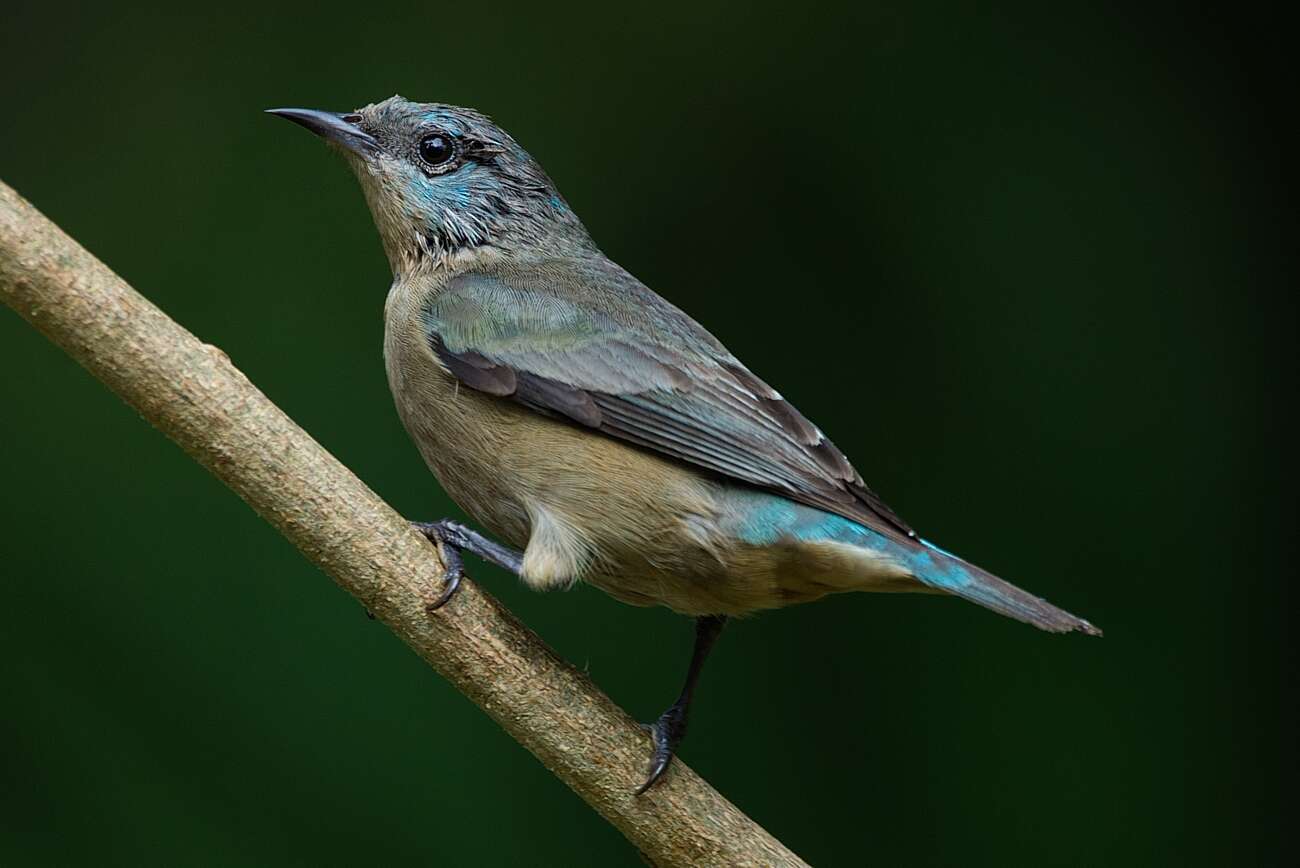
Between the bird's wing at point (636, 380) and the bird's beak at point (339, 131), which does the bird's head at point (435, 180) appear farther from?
the bird's wing at point (636, 380)

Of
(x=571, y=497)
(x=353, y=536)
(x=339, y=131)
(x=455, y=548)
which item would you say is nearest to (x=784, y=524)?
(x=571, y=497)

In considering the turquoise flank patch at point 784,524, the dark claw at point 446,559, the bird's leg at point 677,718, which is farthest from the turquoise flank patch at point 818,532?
the dark claw at point 446,559

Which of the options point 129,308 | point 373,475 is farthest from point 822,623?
point 129,308

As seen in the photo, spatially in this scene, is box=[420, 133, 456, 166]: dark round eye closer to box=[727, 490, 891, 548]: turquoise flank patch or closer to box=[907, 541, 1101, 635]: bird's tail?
box=[727, 490, 891, 548]: turquoise flank patch

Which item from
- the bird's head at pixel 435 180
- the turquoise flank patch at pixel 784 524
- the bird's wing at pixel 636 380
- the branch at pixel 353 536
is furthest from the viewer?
the bird's head at pixel 435 180

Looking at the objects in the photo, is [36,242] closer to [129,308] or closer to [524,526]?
[129,308]

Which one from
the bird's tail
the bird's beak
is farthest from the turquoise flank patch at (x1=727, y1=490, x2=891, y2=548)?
the bird's beak
